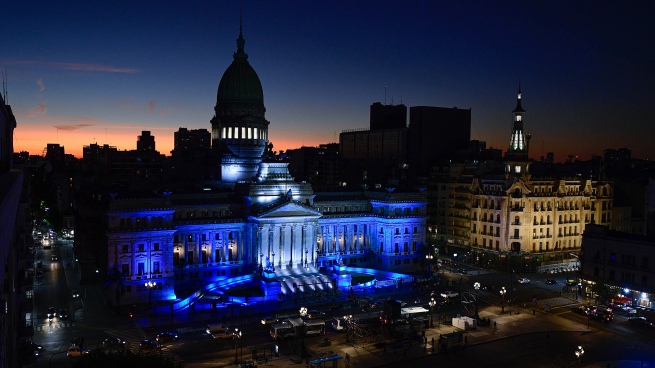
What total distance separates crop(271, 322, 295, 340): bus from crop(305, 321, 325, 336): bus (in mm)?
2271

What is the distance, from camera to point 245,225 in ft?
342

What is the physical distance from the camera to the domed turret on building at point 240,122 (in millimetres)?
125713

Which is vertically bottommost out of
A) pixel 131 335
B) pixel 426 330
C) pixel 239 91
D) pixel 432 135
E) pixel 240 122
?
pixel 426 330

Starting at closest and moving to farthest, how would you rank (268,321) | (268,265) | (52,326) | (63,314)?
(52,326), (268,321), (63,314), (268,265)

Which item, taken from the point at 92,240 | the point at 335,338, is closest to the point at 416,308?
the point at 335,338

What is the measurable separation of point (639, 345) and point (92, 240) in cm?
9246

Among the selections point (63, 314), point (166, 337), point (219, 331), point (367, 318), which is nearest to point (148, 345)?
point (166, 337)

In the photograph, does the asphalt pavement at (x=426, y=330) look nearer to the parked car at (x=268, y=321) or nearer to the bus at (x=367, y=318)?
the bus at (x=367, y=318)

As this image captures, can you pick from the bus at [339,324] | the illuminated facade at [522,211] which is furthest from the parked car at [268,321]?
the illuminated facade at [522,211]

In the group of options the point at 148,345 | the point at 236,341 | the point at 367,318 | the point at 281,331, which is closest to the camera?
the point at 148,345

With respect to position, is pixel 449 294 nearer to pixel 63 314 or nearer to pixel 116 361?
pixel 63 314

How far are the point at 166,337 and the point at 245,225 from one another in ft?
118

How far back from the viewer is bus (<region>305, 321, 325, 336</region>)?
73931 mm

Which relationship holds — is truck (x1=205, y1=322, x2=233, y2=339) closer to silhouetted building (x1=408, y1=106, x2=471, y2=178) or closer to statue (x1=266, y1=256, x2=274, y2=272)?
statue (x1=266, y1=256, x2=274, y2=272)
